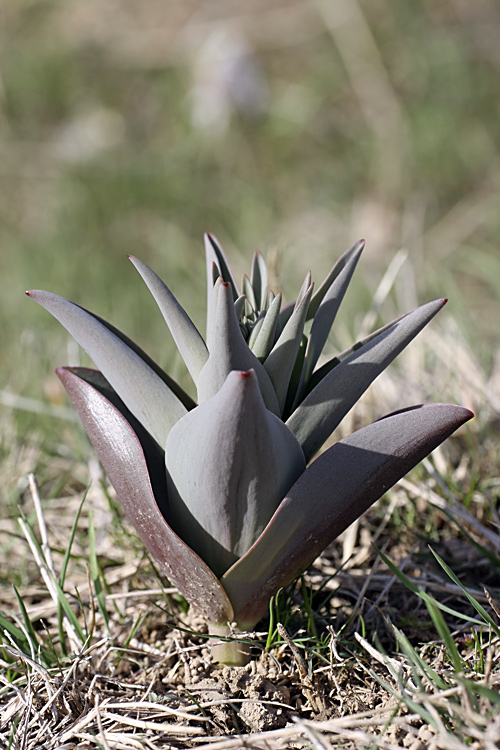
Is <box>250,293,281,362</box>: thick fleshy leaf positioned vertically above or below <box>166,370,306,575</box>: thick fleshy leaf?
above

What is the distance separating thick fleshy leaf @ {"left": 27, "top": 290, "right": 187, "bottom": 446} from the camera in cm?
94

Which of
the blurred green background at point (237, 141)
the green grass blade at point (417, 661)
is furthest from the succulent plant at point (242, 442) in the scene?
the blurred green background at point (237, 141)

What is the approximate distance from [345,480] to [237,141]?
452 centimetres

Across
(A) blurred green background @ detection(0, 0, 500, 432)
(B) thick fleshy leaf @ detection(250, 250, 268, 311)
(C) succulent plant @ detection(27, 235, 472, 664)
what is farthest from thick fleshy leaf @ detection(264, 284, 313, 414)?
(A) blurred green background @ detection(0, 0, 500, 432)

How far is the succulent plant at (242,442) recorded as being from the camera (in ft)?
2.79

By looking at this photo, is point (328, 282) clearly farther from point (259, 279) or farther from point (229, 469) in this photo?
point (229, 469)

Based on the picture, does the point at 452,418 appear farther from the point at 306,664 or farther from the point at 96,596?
the point at 96,596

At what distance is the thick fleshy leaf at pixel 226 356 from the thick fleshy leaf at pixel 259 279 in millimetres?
181

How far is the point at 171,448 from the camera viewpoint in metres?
0.90

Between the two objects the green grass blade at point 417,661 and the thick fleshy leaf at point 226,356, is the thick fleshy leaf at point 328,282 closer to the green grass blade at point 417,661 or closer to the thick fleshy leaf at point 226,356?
the thick fleshy leaf at point 226,356

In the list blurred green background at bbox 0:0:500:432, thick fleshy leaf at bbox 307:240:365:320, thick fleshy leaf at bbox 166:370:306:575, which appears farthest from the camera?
blurred green background at bbox 0:0:500:432

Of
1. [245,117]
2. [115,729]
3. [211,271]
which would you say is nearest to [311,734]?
[115,729]

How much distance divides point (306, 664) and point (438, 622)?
279mm

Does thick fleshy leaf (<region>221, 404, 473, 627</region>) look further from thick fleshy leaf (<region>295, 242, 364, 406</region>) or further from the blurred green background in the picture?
the blurred green background
